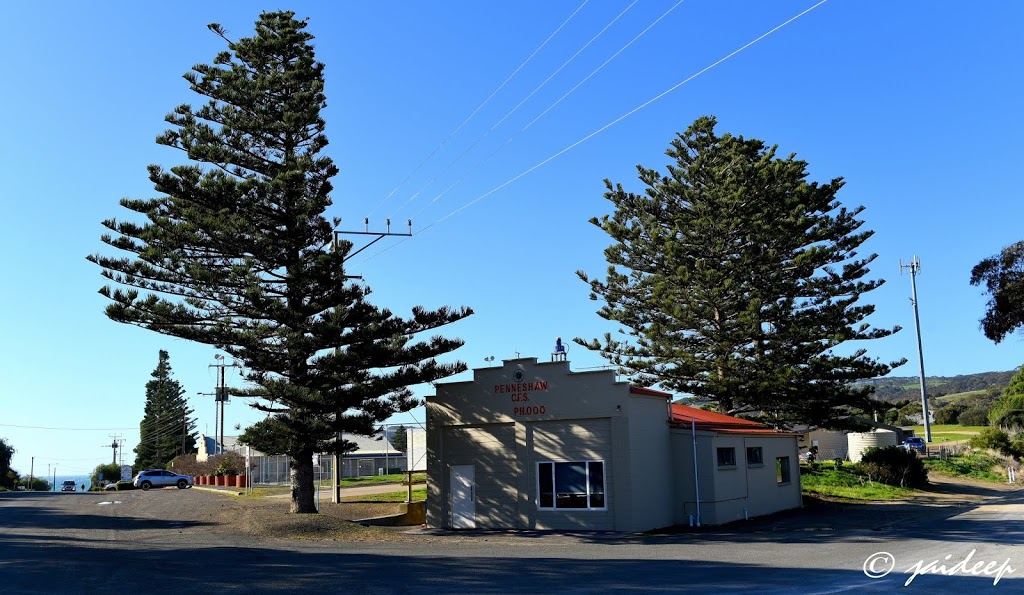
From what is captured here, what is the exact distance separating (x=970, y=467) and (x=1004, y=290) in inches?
459

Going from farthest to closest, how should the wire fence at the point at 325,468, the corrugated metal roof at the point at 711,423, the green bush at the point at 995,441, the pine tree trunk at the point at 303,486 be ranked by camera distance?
the wire fence at the point at 325,468 < the green bush at the point at 995,441 < the pine tree trunk at the point at 303,486 < the corrugated metal roof at the point at 711,423

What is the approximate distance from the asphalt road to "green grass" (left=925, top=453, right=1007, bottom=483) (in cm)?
2049

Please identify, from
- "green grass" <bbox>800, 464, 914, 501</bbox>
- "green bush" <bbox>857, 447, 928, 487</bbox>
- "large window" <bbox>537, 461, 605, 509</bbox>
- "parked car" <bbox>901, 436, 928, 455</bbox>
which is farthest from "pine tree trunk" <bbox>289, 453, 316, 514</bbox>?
"parked car" <bbox>901, 436, 928, 455</bbox>

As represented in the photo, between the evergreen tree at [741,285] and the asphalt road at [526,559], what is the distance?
12823 mm

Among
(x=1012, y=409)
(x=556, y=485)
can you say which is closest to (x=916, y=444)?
(x=1012, y=409)

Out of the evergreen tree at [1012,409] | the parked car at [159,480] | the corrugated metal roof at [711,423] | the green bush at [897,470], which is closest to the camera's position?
the corrugated metal roof at [711,423]

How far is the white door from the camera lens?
23.7 m

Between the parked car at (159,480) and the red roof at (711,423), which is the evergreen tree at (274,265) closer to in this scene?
the red roof at (711,423)

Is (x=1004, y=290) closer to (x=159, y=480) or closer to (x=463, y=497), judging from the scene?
(x=463, y=497)

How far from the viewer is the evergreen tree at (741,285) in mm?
36000

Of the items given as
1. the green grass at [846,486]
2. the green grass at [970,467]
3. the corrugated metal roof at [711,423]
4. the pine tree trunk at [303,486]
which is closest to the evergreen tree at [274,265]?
the pine tree trunk at [303,486]

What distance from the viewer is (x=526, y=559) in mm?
15633

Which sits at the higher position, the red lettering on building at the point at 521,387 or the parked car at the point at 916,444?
the red lettering on building at the point at 521,387

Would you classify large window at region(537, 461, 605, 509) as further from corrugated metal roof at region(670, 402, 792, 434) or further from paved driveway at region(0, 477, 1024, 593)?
corrugated metal roof at region(670, 402, 792, 434)
